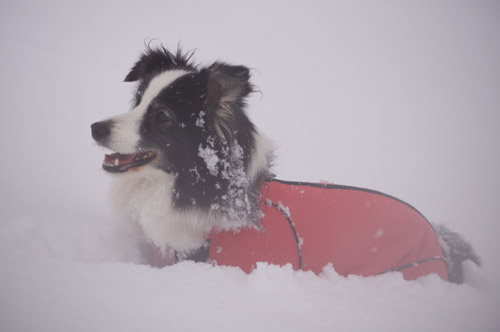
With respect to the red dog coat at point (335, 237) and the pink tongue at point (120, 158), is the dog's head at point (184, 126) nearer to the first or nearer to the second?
the pink tongue at point (120, 158)

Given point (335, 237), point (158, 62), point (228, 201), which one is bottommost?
point (335, 237)

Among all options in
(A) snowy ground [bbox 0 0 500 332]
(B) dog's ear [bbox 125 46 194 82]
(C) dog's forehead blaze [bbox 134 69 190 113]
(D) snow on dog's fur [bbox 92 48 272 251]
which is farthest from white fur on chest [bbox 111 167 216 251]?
(B) dog's ear [bbox 125 46 194 82]

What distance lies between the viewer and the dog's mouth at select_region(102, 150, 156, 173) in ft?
6.33

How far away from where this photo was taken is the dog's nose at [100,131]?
5.85 feet

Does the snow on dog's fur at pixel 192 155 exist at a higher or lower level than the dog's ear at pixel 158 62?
lower

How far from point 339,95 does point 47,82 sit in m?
8.95

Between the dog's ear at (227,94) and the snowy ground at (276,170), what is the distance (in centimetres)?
63

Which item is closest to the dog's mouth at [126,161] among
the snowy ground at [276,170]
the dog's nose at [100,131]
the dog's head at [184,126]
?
the dog's head at [184,126]

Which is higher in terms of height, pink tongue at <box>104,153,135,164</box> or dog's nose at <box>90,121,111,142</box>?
dog's nose at <box>90,121,111,142</box>

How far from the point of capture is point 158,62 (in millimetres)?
2436

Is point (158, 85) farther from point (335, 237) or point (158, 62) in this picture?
point (335, 237)

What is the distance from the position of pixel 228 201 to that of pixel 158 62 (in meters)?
1.44

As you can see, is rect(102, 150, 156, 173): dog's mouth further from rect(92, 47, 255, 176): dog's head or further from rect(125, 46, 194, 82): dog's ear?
rect(125, 46, 194, 82): dog's ear

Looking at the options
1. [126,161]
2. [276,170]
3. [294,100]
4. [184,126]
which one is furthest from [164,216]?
[294,100]
